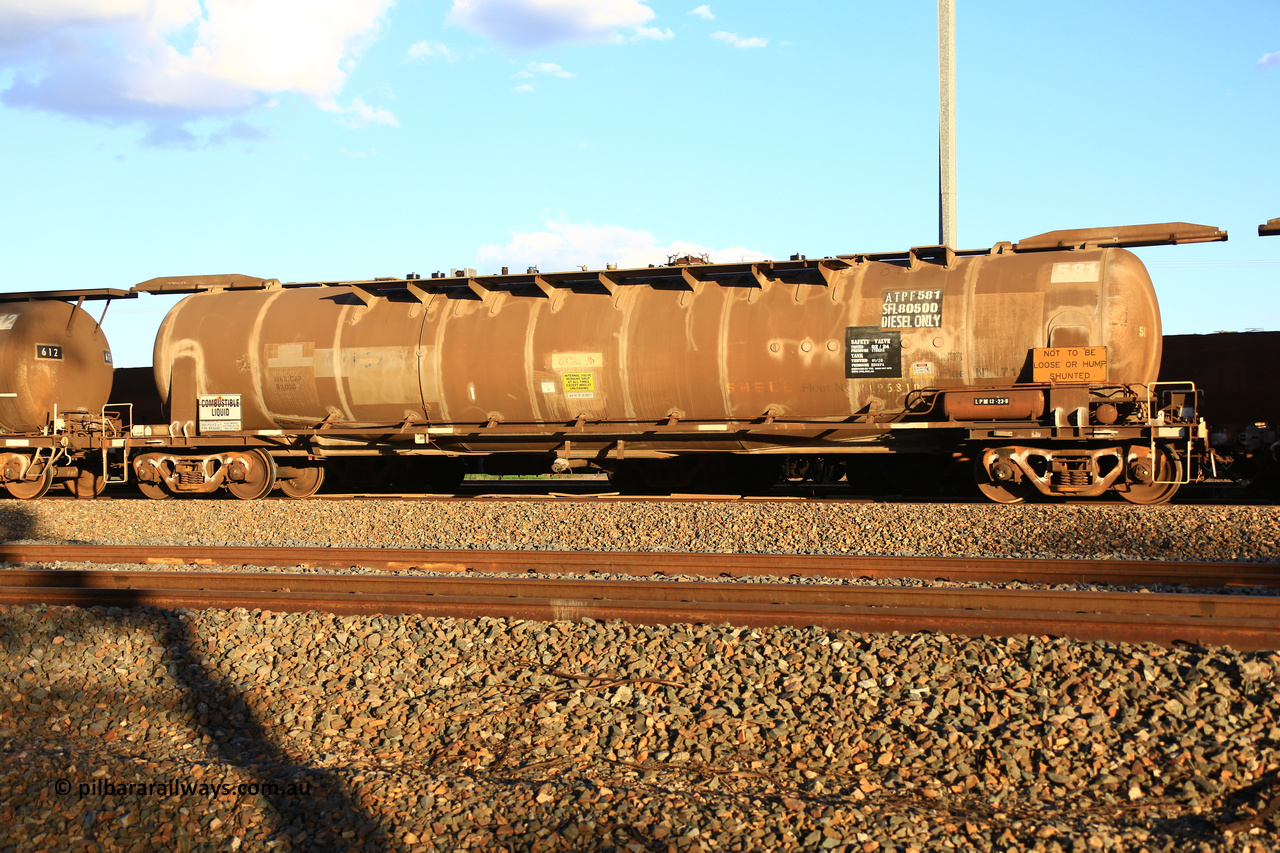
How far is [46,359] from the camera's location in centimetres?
1630

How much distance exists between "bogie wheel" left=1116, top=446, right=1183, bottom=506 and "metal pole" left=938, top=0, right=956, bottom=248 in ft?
37.3

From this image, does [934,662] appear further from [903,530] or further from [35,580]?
[35,580]

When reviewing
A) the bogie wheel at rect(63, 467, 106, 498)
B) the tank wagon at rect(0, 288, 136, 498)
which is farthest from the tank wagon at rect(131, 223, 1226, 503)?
the bogie wheel at rect(63, 467, 106, 498)

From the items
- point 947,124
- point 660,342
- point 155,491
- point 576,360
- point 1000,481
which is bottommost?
point 155,491

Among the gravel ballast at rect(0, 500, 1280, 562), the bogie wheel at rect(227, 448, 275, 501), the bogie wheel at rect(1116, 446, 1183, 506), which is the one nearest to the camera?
the gravel ballast at rect(0, 500, 1280, 562)

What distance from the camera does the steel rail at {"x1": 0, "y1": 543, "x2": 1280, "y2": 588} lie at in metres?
7.54

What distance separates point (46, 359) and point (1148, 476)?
18.1 meters

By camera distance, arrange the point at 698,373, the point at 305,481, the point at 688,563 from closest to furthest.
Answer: the point at 688,563 → the point at 698,373 → the point at 305,481

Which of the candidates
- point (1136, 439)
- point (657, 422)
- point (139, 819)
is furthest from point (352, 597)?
point (1136, 439)

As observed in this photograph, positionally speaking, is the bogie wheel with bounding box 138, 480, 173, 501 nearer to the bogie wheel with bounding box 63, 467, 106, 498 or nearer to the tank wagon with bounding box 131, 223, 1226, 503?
the tank wagon with bounding box 131, 223, 1226, 503

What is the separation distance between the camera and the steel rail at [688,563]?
754 centimetres

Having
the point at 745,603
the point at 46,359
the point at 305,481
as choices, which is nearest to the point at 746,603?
the point at 745,603

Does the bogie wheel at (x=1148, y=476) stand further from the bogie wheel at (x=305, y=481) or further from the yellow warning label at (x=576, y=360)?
the bogie wheel at (x=305, y=481)

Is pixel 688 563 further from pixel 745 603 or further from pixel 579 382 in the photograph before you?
pixel 579 382
